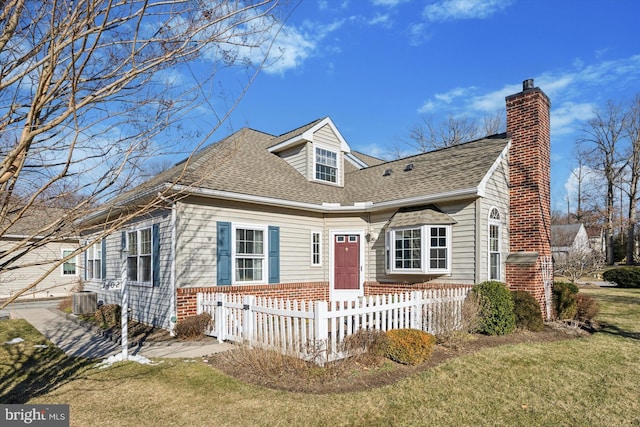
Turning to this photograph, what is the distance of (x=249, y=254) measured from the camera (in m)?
10.9

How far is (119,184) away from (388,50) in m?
7.52

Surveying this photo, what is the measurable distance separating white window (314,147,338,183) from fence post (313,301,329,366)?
890 cm

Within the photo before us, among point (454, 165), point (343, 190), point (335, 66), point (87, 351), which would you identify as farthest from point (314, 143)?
point (87, 351)

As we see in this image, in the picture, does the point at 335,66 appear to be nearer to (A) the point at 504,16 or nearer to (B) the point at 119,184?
(B) the point at 119,184

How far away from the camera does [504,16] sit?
10.4 metres

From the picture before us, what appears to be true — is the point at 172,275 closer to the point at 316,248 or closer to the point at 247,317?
the point at 247,317

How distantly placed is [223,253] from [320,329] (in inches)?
192

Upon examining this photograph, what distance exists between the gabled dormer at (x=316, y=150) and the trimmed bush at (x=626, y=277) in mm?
18096

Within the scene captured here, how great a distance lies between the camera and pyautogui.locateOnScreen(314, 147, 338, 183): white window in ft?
48.1

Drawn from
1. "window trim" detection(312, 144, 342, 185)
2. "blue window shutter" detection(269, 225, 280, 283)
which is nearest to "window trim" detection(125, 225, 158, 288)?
"blue window shutter" detection(269, 225, 280, 283)

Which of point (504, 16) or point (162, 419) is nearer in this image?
point (162, 419)

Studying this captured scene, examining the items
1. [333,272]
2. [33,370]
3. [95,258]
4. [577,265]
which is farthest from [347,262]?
[577,265]

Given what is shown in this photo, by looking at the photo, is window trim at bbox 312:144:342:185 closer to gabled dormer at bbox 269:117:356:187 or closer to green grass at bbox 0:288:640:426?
gabled dormer at bbox 269:117:356:187

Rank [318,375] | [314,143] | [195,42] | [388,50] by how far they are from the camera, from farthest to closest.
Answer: [314,143], [388,50], [318,375], [195,42]
